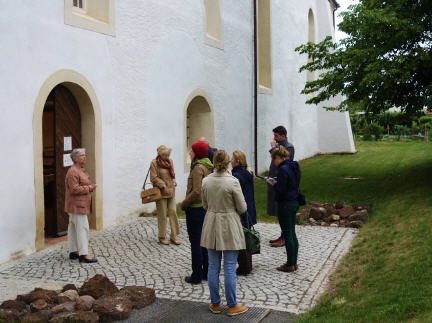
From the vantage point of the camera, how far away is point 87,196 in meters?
7.65

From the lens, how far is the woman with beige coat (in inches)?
343

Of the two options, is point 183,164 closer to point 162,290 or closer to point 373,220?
point 373,220

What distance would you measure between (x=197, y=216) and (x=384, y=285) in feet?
7.60

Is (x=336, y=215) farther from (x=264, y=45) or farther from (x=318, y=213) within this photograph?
(x=264, y=45)

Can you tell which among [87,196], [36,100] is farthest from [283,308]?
[36,100]

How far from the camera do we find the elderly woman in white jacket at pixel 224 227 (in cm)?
539

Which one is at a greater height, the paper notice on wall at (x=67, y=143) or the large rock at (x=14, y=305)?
the paper notice on wall at (x=67, y=143)

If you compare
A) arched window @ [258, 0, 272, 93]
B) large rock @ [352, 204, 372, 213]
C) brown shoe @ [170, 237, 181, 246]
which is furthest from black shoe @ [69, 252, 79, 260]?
arched window @ [258, 0, 272, 93]

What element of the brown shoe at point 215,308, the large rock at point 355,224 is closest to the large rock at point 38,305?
the brown shoe at point 215,308

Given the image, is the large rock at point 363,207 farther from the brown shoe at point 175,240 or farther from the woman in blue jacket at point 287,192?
the woman in blue jacket at point 287,192

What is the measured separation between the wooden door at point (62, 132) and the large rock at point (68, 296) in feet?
12.4

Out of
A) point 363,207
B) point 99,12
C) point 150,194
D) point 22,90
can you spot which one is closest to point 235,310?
point 150,194

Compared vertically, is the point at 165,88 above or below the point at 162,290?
above

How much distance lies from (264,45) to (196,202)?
50.8 ft
